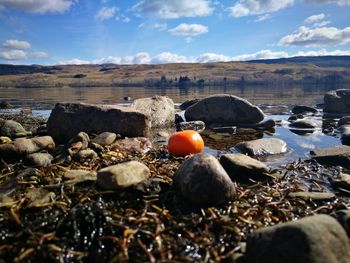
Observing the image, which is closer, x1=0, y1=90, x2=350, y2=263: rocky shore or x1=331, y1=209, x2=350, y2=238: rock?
x1=0, y1=90, x2=350, y2=263: rocky shore

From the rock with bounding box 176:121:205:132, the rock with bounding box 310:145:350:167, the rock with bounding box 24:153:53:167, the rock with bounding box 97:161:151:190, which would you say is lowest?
the rock with bounding box 176:121:205:132

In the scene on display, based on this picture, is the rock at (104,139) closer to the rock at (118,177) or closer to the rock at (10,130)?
the rock at (10,130)

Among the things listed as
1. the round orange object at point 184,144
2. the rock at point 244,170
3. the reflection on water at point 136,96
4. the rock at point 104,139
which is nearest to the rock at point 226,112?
the rock at point 104,139

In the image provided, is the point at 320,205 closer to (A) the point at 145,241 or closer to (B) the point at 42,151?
(A) the point at 145,241

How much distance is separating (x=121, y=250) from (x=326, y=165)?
709cm

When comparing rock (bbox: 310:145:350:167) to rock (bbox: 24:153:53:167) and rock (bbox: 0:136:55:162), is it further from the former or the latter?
rock (bbox: 0:136:55:162)

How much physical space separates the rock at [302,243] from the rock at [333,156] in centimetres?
602

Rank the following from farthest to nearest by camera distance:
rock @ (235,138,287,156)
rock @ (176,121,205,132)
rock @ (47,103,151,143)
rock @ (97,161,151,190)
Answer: rock @ (176,121,205,132)
rock @ (47,103,151,143)
rock @ (235,138,287,156)
rock @ (97,161,151,190)

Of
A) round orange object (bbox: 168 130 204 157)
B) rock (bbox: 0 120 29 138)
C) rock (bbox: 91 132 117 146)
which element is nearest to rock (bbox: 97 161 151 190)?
round orange object (bbox: 168 130 204 157)

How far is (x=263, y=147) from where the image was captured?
1165 centimetres

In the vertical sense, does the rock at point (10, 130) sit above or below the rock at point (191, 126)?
above

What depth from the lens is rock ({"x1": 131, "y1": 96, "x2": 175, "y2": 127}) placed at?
1828 cm

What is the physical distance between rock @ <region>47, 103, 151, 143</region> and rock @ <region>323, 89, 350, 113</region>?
1646 cm

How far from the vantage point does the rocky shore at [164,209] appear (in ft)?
15.7
